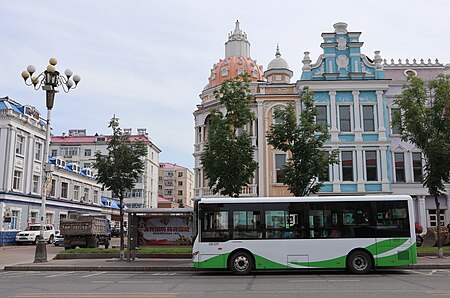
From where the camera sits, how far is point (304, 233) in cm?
1664

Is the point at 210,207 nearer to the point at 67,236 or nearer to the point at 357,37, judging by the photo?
the point at 67,236

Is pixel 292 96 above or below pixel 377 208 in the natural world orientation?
above

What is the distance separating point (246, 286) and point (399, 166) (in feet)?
90.2

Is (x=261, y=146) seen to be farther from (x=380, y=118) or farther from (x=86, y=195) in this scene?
(x=86, y=195)

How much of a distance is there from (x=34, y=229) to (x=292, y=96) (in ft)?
86.5

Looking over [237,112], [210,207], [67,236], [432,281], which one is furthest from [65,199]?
[432,281]

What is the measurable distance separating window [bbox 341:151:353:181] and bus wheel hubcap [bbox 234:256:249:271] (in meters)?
21.4

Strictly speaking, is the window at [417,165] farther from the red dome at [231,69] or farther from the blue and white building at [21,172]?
the blue and white building at [21,172]

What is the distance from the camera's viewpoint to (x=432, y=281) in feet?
45.2

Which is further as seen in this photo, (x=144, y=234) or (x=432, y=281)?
(x=144, y=234)

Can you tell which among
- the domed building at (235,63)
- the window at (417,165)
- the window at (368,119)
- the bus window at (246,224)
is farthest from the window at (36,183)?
the bus window at (246,224)

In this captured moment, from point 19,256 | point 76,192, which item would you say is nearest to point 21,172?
point 76,192

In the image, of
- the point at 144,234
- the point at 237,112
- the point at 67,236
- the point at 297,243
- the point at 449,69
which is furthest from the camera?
the point at 449,69

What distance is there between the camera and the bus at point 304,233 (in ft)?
53.9
